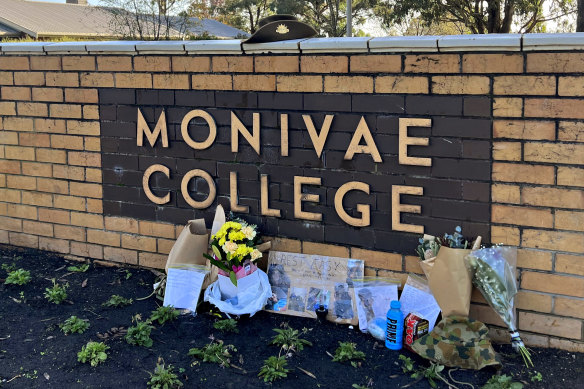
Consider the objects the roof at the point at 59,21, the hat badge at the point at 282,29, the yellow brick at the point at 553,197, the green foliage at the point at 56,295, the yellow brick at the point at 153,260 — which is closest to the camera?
the yellow brick at the point at 553,197

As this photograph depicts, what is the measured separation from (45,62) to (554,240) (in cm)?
397

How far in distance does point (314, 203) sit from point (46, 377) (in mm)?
1910

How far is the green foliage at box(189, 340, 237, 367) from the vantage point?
3.63 metres

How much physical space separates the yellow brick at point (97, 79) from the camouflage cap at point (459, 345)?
296cm

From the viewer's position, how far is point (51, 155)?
5.29 m

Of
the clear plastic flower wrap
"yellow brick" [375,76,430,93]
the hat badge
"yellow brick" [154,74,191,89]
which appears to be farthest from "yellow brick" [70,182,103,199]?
the clear plastic flower wrap

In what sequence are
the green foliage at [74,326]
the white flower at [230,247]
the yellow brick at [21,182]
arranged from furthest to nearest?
the yellow brick at [21,182] → the white flower at [230,247] → the green foliage at [74,326]

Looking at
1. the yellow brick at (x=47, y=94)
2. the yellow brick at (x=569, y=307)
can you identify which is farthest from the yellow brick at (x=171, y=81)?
the yellow brick at (x=569, y=307)

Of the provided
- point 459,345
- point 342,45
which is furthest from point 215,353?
point 342,45

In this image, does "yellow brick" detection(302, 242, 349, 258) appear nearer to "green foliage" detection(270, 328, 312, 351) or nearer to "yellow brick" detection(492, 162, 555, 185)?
"green foliage" detection(270, 328, 312, 351)

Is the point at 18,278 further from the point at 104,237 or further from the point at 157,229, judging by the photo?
the point at 157,229

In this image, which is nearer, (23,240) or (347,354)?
(347,354)

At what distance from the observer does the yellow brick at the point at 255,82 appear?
171 inches

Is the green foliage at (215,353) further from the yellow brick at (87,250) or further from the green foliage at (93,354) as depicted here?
the yellow brick at (87,250)
